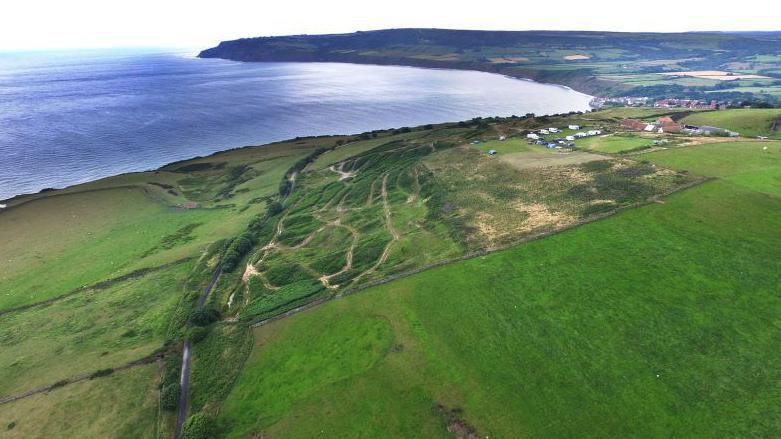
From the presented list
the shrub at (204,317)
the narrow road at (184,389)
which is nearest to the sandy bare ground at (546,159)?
the shrub at (204,317)

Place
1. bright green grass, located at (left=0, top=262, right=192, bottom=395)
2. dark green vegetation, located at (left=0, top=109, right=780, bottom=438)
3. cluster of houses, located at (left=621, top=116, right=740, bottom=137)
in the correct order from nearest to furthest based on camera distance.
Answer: dark green vegetation, located at (left=0, top=109, right=780, bottom=438) < bright green grass, located at (left=0, top=262, right=192, bottom=395) < cluster of houses, located at (left=621, top=116, right=740, bottom=137)

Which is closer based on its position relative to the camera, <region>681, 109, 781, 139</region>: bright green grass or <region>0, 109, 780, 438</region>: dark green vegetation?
<region>0, 109, 780, 438</region>: dark green vegetation

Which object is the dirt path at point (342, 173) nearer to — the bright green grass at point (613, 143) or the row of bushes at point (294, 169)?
the row of bushes at point (294, 169)

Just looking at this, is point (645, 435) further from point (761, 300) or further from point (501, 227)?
point (501, 227)

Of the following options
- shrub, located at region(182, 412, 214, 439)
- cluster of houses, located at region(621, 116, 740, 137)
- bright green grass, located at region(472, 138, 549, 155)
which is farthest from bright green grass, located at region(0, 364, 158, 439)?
cluster of houses, located at region(621, 116, 740, 137)

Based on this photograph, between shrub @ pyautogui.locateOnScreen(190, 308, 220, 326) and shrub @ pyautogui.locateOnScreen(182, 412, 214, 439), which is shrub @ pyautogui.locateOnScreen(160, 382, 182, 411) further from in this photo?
shrub @ pyautogui.locateOnScreen(190, 308, 220, 326)

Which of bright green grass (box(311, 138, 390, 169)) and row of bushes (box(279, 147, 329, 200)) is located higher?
bright green grass (box(311, 138, 390, 169))

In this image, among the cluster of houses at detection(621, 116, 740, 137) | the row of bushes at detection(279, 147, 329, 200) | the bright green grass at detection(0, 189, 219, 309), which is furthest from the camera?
the row of bushes at detection(279, 147, 329, 200)

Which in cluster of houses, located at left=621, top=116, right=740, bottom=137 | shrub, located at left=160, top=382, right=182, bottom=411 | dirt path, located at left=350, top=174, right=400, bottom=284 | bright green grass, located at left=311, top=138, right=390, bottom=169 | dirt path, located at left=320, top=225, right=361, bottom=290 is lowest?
shrub, located at left=160, top=382, right=182, bottom=411
